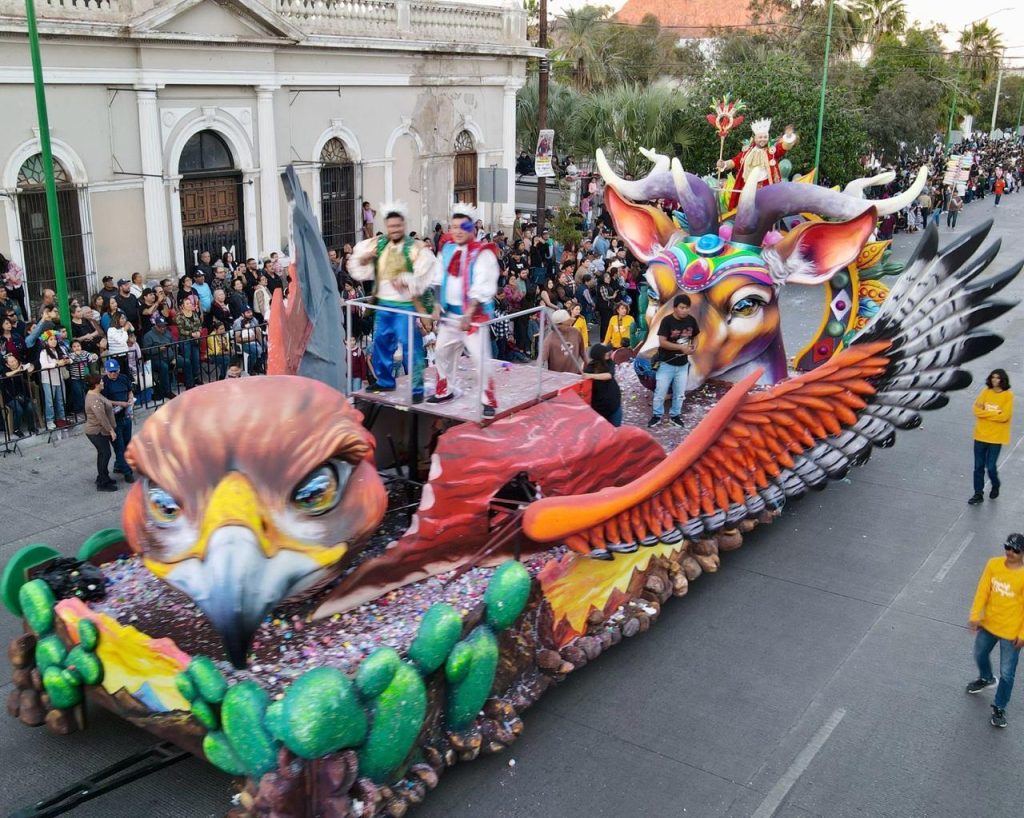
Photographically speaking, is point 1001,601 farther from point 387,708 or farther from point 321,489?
point 321,489

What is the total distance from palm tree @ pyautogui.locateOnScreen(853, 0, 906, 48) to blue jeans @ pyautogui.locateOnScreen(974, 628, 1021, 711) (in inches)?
2039

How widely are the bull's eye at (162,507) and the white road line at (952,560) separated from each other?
6.81 m

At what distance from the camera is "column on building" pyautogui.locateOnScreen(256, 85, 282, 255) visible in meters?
19.3

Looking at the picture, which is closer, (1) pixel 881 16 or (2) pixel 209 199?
(2) pixel 209 199

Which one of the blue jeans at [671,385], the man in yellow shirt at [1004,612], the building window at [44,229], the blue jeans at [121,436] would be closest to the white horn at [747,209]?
the blue jeans at [671,385]

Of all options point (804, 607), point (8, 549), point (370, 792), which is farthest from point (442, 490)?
point (8, 549)

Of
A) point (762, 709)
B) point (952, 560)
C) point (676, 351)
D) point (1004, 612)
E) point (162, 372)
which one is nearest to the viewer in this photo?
point (1004, 612)

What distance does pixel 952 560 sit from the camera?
9.88m

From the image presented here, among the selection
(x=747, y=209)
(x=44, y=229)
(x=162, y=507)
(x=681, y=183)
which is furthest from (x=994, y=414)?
(x=44, y=229)

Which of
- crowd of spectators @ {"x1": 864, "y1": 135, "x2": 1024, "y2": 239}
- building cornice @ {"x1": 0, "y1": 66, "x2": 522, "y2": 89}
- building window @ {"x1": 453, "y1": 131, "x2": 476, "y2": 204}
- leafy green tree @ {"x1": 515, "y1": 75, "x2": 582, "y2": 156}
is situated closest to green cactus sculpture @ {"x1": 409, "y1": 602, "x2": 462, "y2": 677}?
building cornice @ {"x1": 0, "y1": 66, "x2": 522, "y2": 89}

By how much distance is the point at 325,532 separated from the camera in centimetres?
575

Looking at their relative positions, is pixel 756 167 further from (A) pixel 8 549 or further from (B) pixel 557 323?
→ (A) pixel 8 549

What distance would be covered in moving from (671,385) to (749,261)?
4.65 feet

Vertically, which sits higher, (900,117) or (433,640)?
(900,117)
